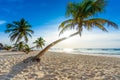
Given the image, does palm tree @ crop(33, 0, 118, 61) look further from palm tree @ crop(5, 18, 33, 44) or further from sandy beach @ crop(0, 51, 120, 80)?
palm tree @ crop(5, 18, 33, 44)

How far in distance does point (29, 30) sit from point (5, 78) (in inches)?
919

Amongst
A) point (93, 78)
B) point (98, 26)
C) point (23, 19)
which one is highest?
point (23, 19)

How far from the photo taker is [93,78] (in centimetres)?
617

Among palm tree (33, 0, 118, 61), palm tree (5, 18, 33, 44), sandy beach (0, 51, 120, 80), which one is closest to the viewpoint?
sandy beach (0, 51, 120, 80)

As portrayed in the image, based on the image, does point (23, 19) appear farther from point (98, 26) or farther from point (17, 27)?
point (98, 26)

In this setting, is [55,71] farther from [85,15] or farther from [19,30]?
[19,30]

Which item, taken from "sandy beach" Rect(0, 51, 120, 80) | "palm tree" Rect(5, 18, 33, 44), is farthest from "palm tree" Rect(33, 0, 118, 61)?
"palm tree" Rect(5, 18, 33, 44)

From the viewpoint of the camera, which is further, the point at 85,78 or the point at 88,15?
the point at 88,15

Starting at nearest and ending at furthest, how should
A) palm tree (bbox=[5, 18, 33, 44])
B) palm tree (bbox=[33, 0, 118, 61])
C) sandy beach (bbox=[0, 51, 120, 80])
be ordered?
sandy beach (bbox=[0, 51, 120, 80]) < palm tree (bbox=[33, 0, 118, 61]) < palm tree (bbox=[5, 18, 33, 44])

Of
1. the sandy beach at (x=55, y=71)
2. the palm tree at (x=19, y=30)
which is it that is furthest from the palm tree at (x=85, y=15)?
the palm tree at (x=19, y=30)

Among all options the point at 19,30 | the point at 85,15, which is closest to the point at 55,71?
the point at 85,15

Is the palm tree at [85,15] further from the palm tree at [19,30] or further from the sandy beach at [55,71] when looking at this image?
the palm tree at [19,30]

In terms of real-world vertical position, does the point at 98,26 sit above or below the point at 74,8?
below

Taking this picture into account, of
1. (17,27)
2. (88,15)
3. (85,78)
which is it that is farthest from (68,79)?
(17,27)
